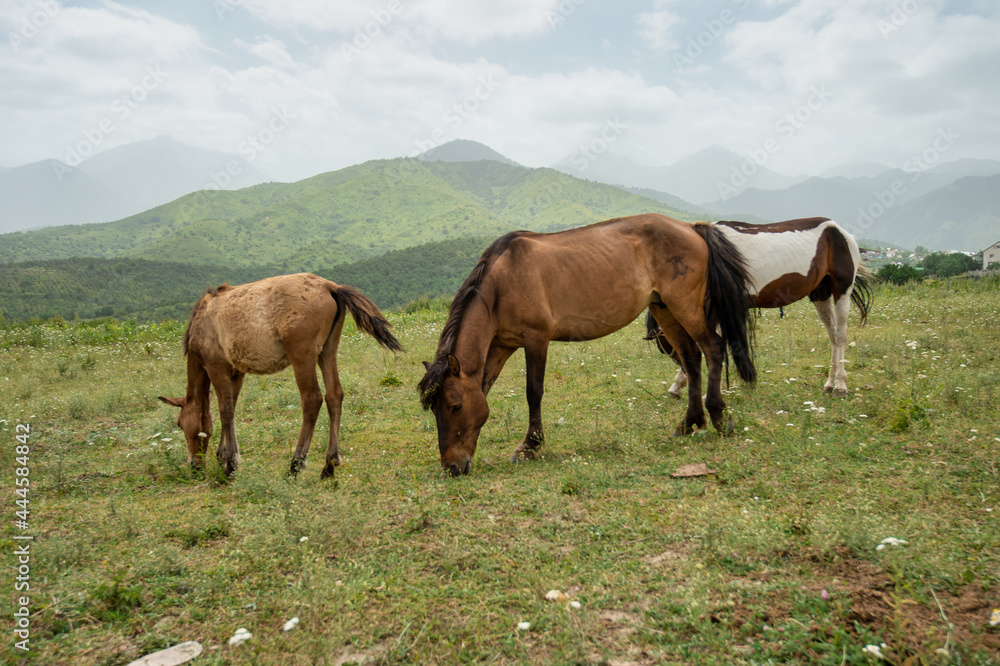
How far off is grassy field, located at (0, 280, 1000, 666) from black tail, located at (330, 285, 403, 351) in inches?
57.4

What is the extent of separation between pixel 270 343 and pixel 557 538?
151 inches

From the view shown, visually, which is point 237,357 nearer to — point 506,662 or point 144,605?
point 144,605

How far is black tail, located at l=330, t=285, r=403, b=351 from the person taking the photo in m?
6.02

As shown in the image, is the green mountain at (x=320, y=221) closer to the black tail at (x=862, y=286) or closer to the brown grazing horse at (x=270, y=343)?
the brown grazing horse at (x=270, y=343)

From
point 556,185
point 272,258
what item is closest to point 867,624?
point 272,258

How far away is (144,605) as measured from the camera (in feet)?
9.89

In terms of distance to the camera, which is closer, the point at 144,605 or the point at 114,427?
the point at 144,605

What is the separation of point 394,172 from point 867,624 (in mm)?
181098

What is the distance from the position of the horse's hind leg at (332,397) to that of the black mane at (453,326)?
3.53ft

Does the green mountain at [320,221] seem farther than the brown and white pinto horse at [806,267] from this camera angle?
Yes

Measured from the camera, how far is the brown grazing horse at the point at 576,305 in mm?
5438

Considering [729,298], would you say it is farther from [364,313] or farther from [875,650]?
[875,650]

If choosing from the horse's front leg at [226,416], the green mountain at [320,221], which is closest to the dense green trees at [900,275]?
the horse's front leg at [226,416]

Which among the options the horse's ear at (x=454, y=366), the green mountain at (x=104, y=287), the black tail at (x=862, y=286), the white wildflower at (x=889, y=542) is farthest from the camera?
the green mountain at (x=104, y=287)
